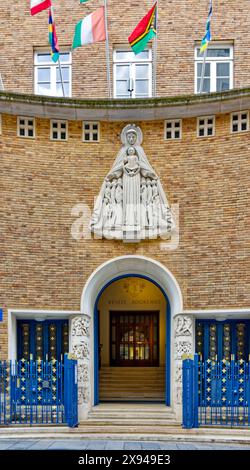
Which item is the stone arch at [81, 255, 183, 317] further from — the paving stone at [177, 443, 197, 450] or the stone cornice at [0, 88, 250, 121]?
the stone cornice at [0, 88, 250, 121]

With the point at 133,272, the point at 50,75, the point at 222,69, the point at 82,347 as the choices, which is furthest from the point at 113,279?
the point at 222,69

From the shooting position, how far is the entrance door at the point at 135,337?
61.5 feet

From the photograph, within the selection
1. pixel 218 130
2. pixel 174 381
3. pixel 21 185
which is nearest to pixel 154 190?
pixel 218 130

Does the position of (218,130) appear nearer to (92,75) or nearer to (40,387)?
(92,75)

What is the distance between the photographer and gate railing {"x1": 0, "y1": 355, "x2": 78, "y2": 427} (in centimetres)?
1173

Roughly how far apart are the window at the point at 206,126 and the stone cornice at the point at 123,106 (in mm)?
178

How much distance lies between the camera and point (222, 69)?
48.3ft

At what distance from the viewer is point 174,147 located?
13.4 metres

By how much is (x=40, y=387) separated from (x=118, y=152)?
6294mm

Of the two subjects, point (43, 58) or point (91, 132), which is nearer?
point (91, 132)

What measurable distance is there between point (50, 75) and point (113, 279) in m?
6.31

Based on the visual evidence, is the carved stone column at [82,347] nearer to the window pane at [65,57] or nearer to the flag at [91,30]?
the flag at [91,30]

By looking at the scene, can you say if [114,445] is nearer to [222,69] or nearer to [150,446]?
[150,446]

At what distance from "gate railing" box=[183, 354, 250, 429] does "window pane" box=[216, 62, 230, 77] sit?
8.10m
